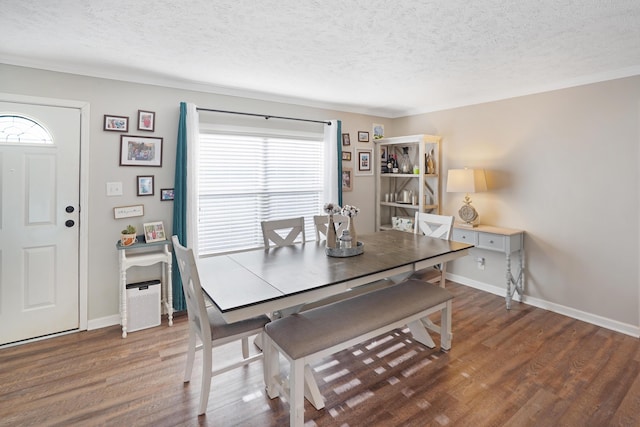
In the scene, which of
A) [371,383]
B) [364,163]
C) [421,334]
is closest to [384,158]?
[364,163]

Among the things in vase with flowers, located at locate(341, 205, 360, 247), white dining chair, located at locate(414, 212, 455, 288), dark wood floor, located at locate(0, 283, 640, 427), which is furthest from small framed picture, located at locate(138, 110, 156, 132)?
white dining chair, located at locate(414, 212, 455, 288)

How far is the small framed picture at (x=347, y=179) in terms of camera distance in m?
4.61

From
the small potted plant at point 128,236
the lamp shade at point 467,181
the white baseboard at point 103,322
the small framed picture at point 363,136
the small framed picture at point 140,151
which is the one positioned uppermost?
the small framed picture at point 363,136

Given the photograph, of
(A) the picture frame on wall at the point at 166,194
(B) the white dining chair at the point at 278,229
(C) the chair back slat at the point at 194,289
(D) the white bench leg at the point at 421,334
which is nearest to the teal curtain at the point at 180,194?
(A) the picture frame on wall at the point at 166,194

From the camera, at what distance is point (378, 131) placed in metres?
4.94

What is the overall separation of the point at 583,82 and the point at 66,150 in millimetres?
4849

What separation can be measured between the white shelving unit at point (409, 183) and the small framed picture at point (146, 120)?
2.96m

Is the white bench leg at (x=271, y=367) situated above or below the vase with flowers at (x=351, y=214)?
below

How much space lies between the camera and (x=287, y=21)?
2.07 m

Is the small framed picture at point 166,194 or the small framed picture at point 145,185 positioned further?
the small framed picture at point 166,194

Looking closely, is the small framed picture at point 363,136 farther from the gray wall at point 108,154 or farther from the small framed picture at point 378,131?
the gray wall at point 108,154

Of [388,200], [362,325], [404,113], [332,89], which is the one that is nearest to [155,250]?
[362,325]

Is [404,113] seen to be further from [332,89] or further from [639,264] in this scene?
[639,264]

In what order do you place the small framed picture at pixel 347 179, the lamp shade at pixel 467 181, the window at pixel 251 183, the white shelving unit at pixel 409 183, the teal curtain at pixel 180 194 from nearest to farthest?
the teal curtain at pixel 180 194 → the window at pixel 251 183 → the lamp shade at pixel 467 181 → the white shelving unit at pixel 409 183 → the small framed picture at pixel 347 179
